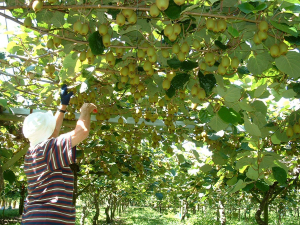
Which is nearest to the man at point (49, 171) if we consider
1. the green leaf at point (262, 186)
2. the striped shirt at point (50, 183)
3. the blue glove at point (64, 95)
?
the striped shirt at point (50, 183)

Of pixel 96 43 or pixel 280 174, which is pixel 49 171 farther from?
pixel 280 174

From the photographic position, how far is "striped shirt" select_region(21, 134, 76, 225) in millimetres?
1825

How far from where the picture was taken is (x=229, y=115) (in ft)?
5.87

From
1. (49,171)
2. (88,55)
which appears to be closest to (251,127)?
(88,55)

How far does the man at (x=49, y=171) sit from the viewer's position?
6.00 ft

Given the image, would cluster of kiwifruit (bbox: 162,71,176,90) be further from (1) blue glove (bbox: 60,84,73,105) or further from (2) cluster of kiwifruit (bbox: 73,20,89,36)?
(1) blue glove (bbox: 60,84,73,105)

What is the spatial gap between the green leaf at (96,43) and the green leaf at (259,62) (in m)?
1.00

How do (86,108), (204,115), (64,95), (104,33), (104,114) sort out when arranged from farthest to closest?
1. (104,114)
2. (64,95)
3. (204,115)
4. (86,108)
5. (104,33)

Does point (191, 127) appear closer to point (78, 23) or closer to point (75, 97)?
point (75, 97)

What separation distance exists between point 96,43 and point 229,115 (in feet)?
3.14

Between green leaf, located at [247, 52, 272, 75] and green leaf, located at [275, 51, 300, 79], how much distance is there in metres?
0.19

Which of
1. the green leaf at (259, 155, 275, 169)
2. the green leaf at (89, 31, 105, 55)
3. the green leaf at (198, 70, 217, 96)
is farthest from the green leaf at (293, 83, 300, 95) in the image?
the green leaf at (89, 31, 105, 55)

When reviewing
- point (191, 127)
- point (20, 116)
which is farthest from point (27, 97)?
point (191, 127)

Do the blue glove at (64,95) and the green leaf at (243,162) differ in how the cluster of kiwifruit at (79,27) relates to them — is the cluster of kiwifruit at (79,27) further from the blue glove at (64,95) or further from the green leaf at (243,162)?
the green leaf at (243,162)
